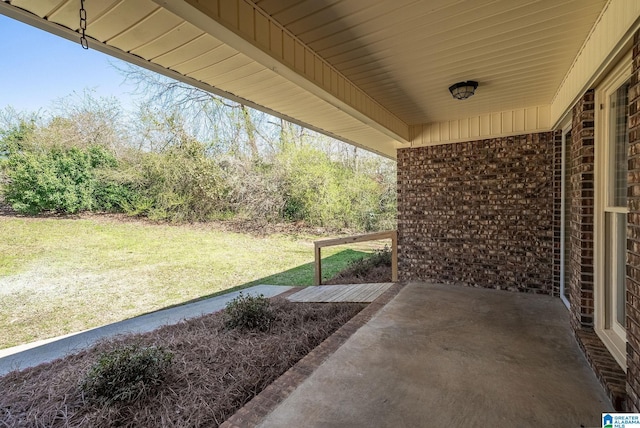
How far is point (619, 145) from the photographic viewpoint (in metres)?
2.38

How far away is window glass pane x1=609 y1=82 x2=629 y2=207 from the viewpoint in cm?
228

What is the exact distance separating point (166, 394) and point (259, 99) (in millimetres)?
3089

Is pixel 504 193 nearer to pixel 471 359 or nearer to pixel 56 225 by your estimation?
pixel 471 359

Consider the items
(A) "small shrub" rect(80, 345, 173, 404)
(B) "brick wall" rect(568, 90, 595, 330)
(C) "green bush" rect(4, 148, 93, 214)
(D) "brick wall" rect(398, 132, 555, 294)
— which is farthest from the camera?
(C) "green bush" rect(4, 148, 93, 214)

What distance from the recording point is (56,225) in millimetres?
10195

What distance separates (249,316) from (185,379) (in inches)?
47.7

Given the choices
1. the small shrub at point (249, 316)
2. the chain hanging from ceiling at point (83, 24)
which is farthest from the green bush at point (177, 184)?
the chain hanging from ceiling at point (83, 24)

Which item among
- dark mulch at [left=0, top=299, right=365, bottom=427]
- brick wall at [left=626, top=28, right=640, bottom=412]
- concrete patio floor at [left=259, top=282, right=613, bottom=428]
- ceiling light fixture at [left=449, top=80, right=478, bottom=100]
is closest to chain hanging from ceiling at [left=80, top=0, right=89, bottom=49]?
dark mulch at [left=0, top=299, right=365, bottom=427]

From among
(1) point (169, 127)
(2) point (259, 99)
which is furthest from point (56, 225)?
(2) point (259, 99)

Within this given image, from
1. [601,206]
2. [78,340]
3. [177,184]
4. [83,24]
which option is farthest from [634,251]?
[177,184]

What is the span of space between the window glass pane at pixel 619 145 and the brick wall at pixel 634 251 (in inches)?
25.7

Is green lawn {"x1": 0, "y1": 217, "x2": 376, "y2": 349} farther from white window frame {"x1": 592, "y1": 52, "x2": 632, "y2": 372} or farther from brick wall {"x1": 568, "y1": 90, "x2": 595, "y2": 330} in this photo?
white window frame {"x1": 592, "y1": 52, "x2": 632, "y2": 372}

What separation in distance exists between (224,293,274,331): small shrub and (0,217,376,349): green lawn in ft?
10.8

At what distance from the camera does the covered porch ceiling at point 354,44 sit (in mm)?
1892
